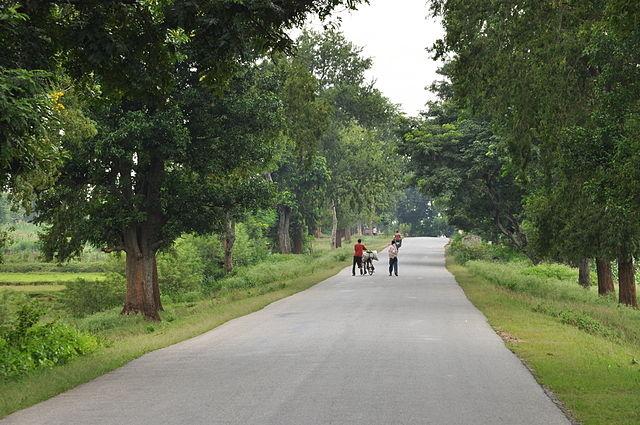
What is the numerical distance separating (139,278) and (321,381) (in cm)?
1741

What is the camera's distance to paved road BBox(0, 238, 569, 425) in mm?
7535

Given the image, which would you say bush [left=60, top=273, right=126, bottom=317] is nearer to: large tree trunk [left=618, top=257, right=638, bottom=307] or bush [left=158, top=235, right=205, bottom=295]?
bush [left=158, top=235, right=205, bottom=295]

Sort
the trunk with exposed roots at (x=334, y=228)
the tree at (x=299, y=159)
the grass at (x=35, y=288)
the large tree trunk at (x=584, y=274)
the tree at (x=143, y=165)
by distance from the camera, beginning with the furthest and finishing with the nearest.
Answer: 1. the trunk with exposed roots at (x=334, y=228)
2. the grass at (x=35, y=288)
3. the large tree trunk at (x=584, y=274)
4. the tree at (x=299, y=159)
5. the tree at (x=143, y=165)

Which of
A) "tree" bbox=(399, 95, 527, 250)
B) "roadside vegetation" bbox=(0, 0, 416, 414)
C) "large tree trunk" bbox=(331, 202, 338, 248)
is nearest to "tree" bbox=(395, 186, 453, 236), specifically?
"large tree trunk" bbox=(331, 202, 338, 248)

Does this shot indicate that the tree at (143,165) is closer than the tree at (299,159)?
Yes

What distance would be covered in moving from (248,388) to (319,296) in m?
15.1

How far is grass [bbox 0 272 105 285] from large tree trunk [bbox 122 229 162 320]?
2487 cm

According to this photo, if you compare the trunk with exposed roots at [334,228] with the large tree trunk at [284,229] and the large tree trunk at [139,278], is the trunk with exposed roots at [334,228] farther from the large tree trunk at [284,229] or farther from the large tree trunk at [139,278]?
the large tree trunk at [139,278]

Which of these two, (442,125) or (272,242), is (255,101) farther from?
(272,242)

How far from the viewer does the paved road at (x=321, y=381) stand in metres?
7.54

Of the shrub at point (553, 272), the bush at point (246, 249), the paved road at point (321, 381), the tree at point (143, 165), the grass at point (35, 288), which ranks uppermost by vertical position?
the tree at point (143, 165)

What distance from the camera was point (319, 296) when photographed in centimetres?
2395

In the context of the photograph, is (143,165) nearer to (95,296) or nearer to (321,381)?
(95,296)

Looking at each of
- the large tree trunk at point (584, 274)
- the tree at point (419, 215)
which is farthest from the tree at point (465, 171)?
the tree at point (419, 215)
